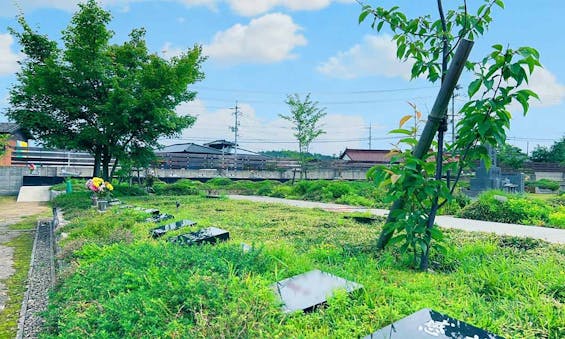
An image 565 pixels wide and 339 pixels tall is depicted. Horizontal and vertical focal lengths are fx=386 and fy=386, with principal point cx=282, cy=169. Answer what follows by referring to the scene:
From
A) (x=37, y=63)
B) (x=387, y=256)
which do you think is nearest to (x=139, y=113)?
(x=37, y=63)

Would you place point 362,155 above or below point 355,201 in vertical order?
above

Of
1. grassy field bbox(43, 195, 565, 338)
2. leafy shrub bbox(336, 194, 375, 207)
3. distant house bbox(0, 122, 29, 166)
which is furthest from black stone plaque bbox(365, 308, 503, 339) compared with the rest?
distant house bbox(0, 122, 29, 166)

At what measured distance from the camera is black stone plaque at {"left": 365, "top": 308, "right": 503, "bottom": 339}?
5.04 feet

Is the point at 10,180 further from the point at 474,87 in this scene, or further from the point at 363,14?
the point at 474,87

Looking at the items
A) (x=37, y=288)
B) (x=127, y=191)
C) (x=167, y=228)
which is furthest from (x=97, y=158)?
(x=37, y=288)

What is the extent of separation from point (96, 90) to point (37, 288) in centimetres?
1062

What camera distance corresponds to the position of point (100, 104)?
42.3 feet

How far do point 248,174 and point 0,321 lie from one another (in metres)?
20.7

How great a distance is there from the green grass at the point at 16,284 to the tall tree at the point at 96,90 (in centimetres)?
601

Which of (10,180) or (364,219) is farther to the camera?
(10,180)

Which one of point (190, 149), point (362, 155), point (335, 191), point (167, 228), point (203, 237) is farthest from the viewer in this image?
point (362, 155)

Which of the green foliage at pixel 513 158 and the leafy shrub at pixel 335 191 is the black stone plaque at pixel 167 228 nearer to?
the leafy shrub at pixel 335 191

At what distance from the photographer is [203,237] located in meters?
3.84

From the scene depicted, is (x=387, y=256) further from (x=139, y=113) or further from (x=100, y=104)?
(x=100, y=104)
